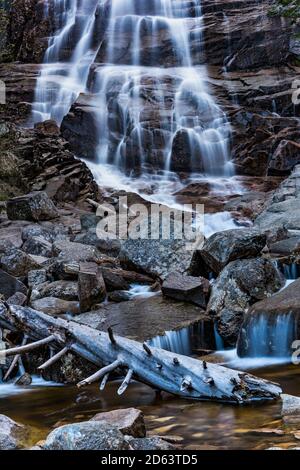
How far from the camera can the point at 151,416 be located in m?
5.32

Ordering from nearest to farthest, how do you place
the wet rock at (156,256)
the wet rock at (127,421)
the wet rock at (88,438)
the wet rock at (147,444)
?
the wet rock at (88,438) < the wet rock at (147,444) < the wet rock at (127,421) < the wet rock at (156,256)

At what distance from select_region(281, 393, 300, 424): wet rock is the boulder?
10941mm

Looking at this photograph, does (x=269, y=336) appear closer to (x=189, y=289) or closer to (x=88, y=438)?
(x=189, y=289)

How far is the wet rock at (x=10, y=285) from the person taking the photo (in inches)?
368

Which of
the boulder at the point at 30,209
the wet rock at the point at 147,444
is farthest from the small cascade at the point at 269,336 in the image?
the boulder at the point at 30,209

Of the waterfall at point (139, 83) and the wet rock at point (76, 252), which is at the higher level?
the waterfall at point (139, 83)

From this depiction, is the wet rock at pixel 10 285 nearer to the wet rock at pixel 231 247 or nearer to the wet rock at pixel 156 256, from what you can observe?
the wet rock at pixel 156 256

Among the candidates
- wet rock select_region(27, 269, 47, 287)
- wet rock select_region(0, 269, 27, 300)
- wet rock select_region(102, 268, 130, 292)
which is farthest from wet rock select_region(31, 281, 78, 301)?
wet rock select_region(102, 268, 130, 292)

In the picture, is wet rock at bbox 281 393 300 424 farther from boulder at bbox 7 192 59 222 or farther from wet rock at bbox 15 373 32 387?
boulder at bbox 7 192 59 222

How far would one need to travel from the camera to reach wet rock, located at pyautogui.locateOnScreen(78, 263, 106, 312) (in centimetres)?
872

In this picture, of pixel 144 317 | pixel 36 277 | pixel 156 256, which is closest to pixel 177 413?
pixel 144 317

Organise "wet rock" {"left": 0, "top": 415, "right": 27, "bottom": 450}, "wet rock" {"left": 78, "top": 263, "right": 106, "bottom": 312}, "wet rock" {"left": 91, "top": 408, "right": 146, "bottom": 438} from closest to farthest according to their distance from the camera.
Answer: "wet rock" {"left": 0, "top": 415, "right": 27, "bottom": 450}, "wet rock" {"left": 91, "top": 408, "right": 146, "bottom": 438}, "wet rock" {"left": 78, "top": 263, "right": 106, "bottom": 312}

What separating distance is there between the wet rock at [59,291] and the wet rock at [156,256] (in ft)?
4.06
